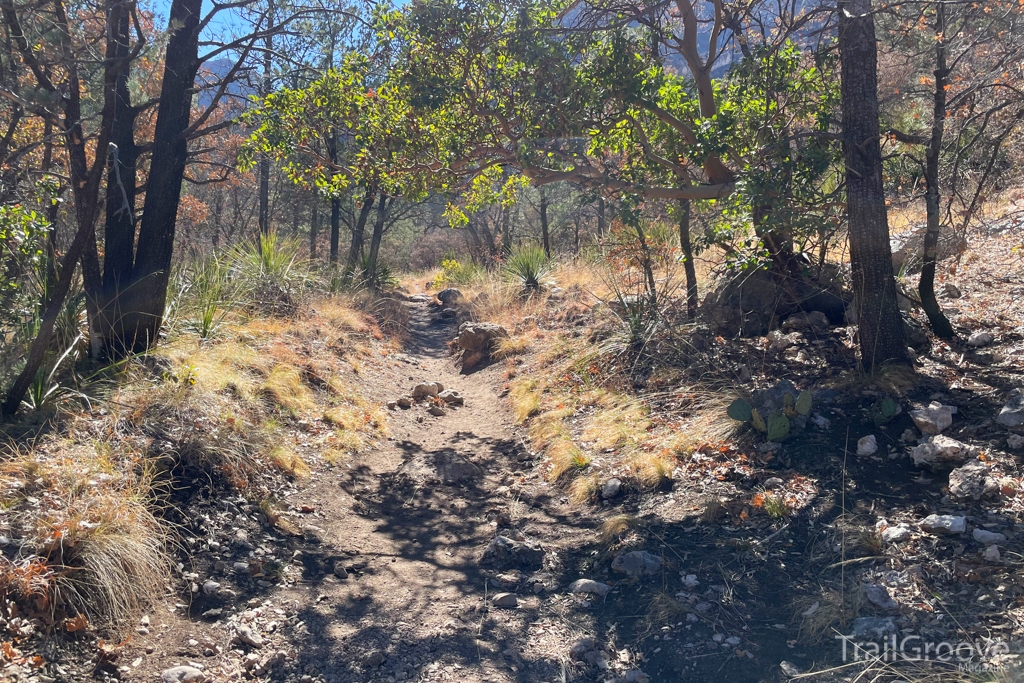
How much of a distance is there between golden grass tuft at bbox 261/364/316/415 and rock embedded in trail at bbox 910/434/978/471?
218 inches

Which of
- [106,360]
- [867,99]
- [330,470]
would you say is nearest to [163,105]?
[106,360]

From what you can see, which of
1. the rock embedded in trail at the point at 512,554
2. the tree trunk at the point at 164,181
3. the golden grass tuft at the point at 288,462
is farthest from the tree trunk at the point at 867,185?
the tree trunk at the point at 164,181

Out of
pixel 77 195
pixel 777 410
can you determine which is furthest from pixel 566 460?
pixel 77 195

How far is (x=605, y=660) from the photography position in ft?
12.3

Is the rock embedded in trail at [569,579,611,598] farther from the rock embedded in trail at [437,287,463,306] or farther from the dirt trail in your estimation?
the rock embedded in trail at [437,287,463,306]

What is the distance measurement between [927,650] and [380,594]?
9.78 feet

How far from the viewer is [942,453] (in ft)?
14.8

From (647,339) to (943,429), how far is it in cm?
363

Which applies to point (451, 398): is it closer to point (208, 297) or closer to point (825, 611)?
point (208, 297)

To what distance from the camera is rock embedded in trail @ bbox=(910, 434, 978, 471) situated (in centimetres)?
449

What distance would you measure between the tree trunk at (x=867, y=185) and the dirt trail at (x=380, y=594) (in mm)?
3142

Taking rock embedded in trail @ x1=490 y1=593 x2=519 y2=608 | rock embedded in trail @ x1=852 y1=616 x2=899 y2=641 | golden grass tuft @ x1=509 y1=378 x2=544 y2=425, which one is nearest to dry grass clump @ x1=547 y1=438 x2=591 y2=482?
golden grass tuft @ x1=509 y1=378 x2=544 y2=425

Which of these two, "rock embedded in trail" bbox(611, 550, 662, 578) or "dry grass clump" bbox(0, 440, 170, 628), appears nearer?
"dry grass clump" bbox(0, 440, 170, 628)

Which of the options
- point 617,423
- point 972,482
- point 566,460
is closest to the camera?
point 972,482
